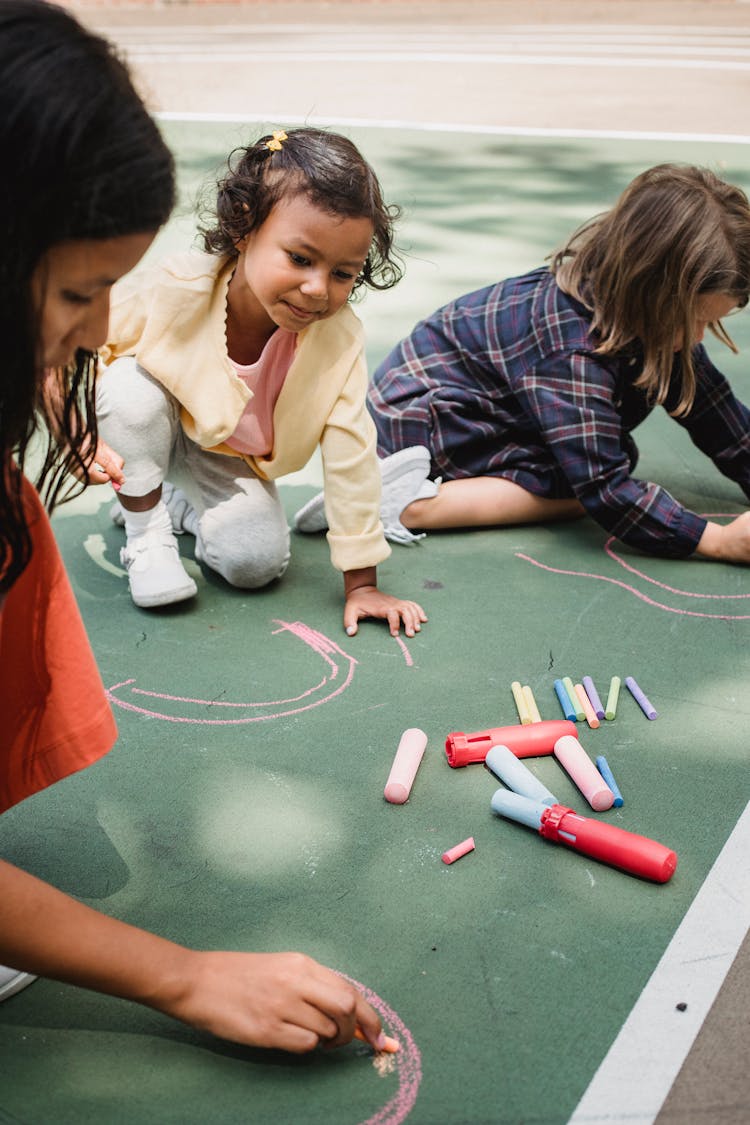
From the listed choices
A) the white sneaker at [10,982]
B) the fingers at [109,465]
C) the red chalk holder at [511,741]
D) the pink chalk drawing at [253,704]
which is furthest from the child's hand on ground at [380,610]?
the white sneaker at [10,982]

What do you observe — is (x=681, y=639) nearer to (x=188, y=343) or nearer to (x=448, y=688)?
(x=448, y=688)

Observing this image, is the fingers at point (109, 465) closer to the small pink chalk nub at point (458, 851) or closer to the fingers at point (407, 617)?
the fingers at point (407, 617)

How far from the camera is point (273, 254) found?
182cm

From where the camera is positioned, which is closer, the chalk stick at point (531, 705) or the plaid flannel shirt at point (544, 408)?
the chalk stick at point (531, 705)

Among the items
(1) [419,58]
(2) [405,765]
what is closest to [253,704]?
(2) [405,765]

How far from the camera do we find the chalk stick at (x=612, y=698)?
177cm

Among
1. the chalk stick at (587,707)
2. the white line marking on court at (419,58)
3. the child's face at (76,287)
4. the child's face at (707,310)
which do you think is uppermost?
the child's face at (76,287)

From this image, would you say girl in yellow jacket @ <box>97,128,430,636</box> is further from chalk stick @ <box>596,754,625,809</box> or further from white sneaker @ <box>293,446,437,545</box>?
chalk stick @ <box>596,754,625,809</box>

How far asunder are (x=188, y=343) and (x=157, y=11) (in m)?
11.7

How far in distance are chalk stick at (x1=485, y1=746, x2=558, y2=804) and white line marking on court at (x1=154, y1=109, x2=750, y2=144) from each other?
189 inches

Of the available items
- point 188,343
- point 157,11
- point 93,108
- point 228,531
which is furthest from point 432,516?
point 157,11

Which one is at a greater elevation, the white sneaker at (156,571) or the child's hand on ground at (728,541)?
the child's hand on ground at (728,541)

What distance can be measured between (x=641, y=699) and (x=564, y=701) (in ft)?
0.39

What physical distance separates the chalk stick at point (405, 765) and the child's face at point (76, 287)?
2.57 ft
